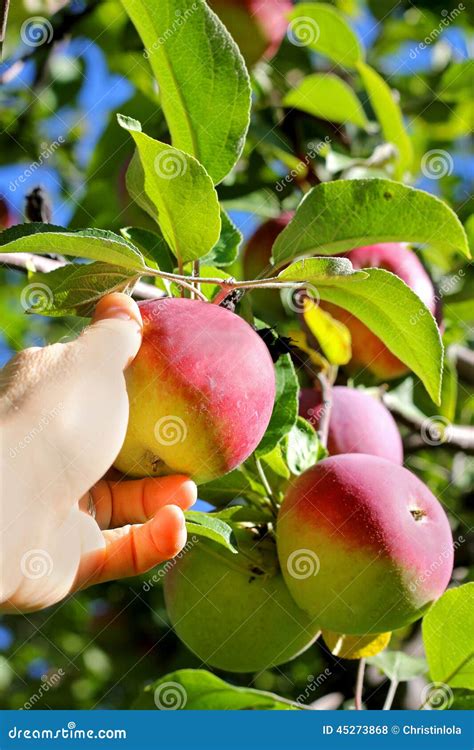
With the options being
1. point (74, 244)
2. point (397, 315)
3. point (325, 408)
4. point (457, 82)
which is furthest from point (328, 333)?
point (457, 82)

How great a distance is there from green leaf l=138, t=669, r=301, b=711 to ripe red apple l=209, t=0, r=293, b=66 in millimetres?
999

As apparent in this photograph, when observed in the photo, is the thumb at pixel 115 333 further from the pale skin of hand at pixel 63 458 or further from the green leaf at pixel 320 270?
the green leaf at pixel 320 270

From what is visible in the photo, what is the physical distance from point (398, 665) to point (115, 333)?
0.76m

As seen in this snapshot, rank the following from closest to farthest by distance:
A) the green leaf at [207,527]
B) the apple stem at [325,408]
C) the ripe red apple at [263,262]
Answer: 1. the green leaf at [207,527]
2. the apple stem at [325,408]
3. the ripe red apple at [263,262]

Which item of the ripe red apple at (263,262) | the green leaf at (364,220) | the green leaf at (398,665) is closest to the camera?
the green leaf at (364,220)

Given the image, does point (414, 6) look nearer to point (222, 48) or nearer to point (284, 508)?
point (222, 48)

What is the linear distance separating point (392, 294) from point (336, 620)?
0.34m

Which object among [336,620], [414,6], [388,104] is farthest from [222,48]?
[414,6]

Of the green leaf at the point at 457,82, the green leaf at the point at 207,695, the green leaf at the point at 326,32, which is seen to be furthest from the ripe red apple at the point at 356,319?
the green leaf at the point at 457,82

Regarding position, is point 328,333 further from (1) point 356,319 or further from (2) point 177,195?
(2) point 177,195

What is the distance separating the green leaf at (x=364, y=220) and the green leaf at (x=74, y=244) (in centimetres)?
22

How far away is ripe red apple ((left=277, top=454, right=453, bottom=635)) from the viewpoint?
93 cm

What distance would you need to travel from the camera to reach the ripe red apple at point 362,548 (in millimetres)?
927

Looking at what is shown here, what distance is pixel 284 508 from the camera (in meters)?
0.99
